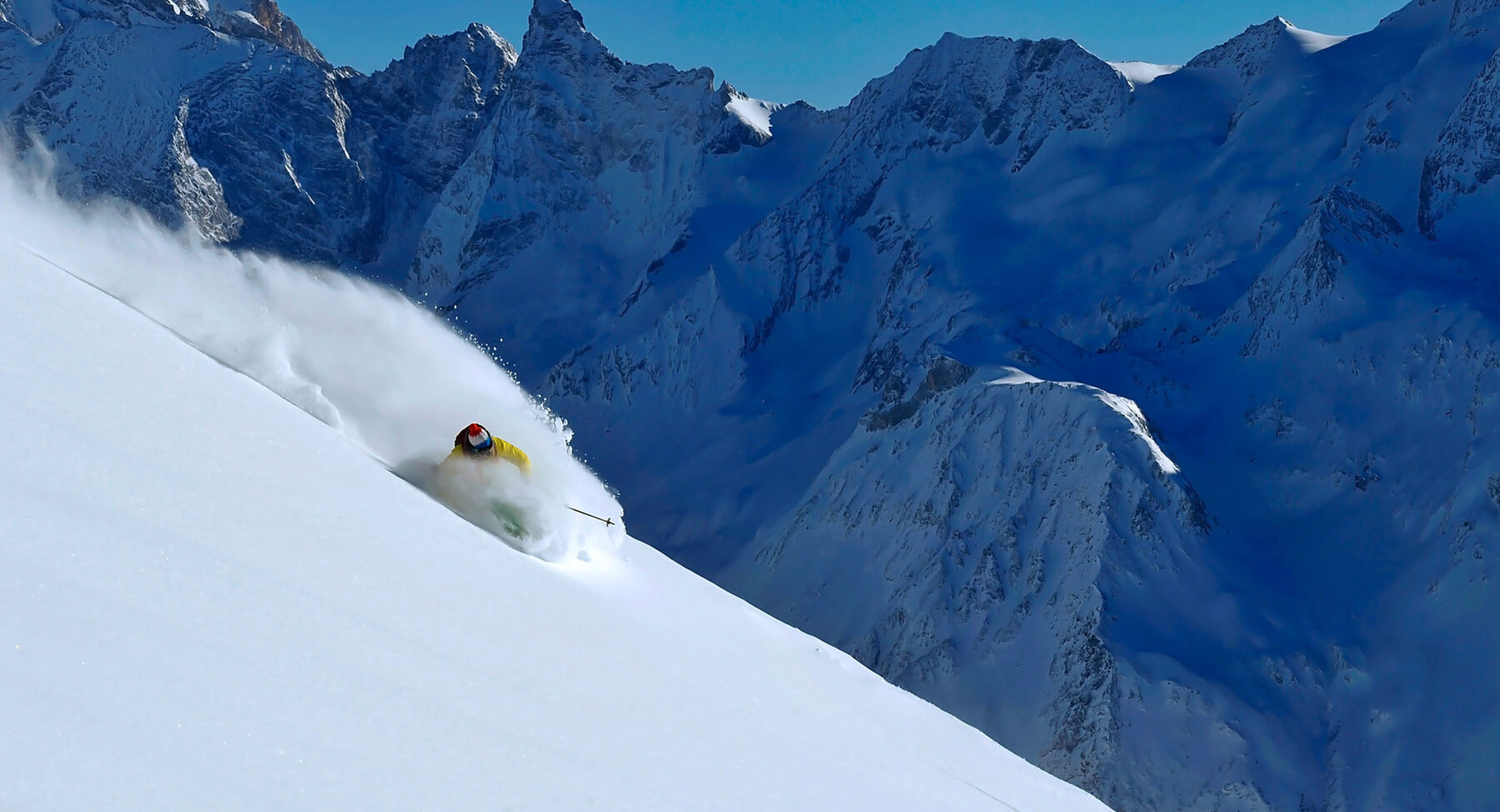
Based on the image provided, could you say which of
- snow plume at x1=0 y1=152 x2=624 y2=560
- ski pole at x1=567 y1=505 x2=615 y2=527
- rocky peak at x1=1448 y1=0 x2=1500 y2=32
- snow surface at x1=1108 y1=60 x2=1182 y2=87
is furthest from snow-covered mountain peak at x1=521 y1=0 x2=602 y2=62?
ski pole at x1=567 y1=505 x2=615 y2=527

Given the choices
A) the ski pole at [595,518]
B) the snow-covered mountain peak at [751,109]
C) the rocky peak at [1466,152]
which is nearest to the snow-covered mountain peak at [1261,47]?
the rocky peak at [1466,152]

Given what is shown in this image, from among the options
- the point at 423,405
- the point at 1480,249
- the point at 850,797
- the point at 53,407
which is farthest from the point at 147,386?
the point at 1480,249

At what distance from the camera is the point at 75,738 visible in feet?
19.3

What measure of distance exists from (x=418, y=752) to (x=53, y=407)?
14.3 feet

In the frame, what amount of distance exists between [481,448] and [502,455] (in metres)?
0.47

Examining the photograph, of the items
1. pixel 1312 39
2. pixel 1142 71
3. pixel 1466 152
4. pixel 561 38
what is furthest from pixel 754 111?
pixel 1466 152

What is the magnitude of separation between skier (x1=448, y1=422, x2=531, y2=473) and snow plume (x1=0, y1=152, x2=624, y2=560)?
43 cm

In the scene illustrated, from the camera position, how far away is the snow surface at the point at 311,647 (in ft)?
21.0

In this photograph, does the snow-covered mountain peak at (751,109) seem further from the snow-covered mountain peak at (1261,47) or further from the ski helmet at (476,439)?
the ski helmet at (476,439)

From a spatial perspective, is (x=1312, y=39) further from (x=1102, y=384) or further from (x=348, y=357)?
(x=348, y=357)

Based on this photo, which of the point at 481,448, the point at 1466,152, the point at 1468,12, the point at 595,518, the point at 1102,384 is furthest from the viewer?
the point at 1468,12

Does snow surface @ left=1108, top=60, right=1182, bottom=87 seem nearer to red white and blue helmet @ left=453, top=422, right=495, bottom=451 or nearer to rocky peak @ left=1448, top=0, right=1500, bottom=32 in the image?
rocky peak @ left=1448, top=0, right=1500, bottom=32

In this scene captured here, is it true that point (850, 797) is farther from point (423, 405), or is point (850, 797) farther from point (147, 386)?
point (423, 405)

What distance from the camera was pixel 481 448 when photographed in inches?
725
